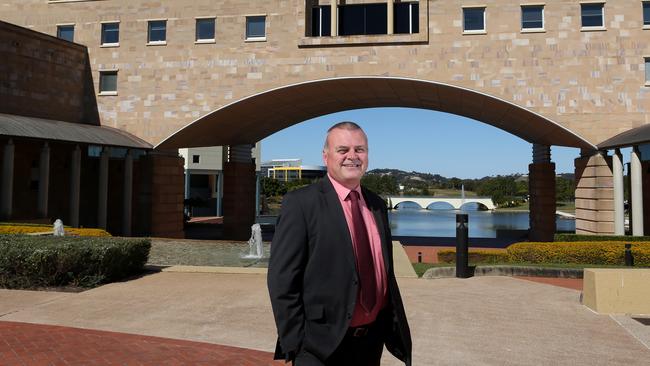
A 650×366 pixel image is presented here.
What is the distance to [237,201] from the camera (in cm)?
3203

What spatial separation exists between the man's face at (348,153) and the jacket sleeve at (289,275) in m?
0.36

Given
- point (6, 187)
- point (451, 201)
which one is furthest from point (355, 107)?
point (451, 201)

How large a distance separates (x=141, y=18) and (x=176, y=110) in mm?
5394

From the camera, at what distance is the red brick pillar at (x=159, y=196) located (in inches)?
987

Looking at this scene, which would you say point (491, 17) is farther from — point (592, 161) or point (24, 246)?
point (24, 246)

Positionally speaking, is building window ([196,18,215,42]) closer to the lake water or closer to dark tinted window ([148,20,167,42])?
dark tinted window ([148,20,167,42])

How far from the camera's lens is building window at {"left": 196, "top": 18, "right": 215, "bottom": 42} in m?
24.7

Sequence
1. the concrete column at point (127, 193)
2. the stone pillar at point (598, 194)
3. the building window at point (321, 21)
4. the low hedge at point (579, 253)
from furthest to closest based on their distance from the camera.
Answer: the building window at point (321, 21), the concrete column at point (127, 193), the stone pillar at point (598, 194), the low hedge at point (579, 253)

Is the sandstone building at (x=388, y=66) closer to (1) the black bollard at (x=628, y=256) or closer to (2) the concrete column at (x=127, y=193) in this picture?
(2) the concrete column at (x=127, y=193)

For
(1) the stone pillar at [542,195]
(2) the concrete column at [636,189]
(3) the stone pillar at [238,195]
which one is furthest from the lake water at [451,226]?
(2) the concrete column at [636,189]

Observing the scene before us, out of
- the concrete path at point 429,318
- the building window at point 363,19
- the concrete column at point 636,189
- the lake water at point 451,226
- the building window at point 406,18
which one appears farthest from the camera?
the lake water at point 451,226

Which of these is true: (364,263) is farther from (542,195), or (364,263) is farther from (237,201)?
(237,201)

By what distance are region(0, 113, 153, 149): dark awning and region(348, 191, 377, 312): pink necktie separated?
19.2 metres

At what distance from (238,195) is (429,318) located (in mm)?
25419
